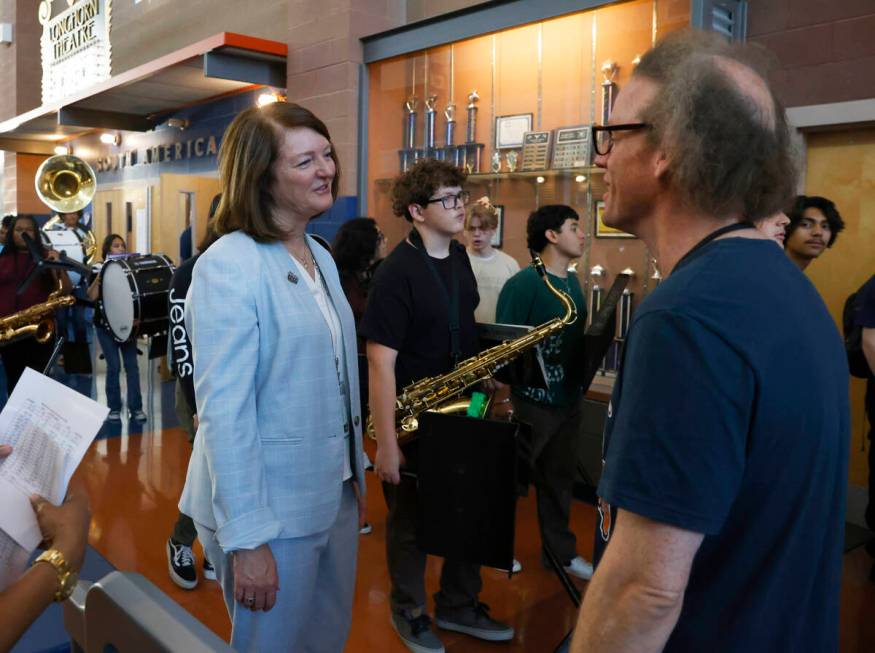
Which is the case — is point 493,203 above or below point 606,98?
below

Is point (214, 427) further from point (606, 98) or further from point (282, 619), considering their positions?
point (606, 98)

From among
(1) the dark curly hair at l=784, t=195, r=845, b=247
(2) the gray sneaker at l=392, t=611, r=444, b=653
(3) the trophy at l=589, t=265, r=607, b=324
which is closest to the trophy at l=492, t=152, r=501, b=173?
(3) the trophy at l=589, t=265, r=607, b=324

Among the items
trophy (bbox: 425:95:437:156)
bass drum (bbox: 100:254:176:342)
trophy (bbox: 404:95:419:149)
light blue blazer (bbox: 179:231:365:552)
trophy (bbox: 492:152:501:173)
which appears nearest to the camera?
light blue blazer (bbox: 179:231:365:552)

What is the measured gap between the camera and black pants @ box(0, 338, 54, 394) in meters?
6.19

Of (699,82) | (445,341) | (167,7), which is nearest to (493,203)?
(445,341)

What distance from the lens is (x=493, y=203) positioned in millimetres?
6246

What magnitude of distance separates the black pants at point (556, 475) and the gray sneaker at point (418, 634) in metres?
0.91

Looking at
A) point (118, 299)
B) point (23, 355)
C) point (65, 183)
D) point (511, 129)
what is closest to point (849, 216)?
point (511, 129)

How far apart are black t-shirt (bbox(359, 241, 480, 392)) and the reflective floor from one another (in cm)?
118

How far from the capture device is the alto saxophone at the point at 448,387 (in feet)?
10.0

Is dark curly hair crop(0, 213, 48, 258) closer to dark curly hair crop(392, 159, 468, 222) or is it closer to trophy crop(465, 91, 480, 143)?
trophy crop(465, 91, 480, 143)

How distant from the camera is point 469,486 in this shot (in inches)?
112

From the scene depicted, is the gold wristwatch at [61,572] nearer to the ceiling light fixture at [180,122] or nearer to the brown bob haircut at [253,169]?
the brown bob haircut at [253,169]

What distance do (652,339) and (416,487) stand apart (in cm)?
218
